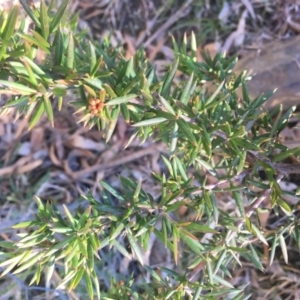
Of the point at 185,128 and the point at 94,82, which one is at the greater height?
the point at 94,82

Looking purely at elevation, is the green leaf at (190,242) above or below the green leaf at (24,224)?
below

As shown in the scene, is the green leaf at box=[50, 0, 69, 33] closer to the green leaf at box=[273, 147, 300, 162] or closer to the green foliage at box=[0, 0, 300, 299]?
the green foliage at box=[0, 0, 300, 299]

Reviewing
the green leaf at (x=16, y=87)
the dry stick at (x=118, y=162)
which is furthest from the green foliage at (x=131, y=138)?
the dry stick at (x=118, y=162)

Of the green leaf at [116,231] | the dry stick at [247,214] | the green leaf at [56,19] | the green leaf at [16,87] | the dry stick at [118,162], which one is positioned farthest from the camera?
the dry stick at [118,162]

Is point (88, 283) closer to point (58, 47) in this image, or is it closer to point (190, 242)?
point (190, 242)

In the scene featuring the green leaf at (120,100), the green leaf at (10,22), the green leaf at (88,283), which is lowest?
the green leaf at (88,283)

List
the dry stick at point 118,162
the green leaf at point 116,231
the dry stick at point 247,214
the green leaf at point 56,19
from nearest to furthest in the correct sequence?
the green leaf at point 56,19, the green leaf at point 116,231, the dry stick at point 247,214, the dry stick at point 118,162

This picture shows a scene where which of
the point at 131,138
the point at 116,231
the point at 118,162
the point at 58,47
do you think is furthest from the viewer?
the point at 118,162

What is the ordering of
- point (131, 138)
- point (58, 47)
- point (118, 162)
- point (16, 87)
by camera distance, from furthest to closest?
point (118, 162) < point (131, 138) < point (58, 47) < point (16, 87)

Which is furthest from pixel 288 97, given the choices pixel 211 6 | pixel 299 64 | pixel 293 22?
→ pixel 211 6

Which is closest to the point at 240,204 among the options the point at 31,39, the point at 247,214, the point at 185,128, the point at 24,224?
the point at 247,214

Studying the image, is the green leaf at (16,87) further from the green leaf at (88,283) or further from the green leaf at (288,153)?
the green leaf at (288,153)

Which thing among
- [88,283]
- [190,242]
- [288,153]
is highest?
[288,153]
